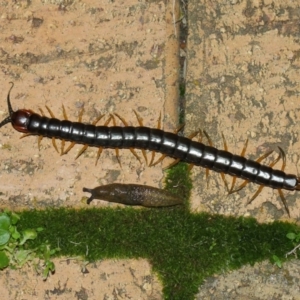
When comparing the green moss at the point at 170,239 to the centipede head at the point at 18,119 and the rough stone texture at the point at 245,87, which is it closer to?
the rough stone texture at the point at 245,87

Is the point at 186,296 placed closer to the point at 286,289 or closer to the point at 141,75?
the point at 286,289

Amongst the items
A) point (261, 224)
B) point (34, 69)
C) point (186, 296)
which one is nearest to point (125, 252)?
point (186, 296)

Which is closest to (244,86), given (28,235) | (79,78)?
(79,78)

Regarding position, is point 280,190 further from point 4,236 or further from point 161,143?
point 4,236

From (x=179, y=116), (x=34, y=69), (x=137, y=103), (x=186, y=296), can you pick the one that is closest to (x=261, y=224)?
(x=186, y=296)

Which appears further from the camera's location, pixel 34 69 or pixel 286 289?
pixel 34 69

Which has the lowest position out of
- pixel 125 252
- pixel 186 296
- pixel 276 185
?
pixel 186 296

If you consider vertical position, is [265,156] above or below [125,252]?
above
